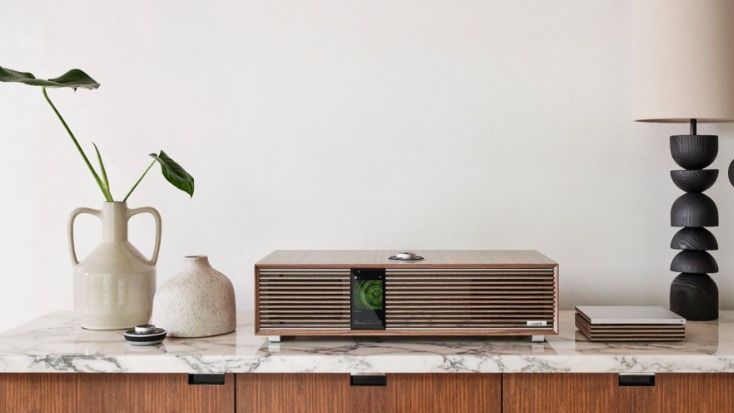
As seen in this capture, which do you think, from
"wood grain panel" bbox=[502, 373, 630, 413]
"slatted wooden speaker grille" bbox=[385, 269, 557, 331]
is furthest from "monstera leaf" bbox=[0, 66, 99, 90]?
"wood grain panel" bbox=[502, 373, 630, 413]

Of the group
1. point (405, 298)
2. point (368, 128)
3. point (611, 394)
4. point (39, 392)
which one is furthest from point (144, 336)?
point (611, 394)

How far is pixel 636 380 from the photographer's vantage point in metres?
1.38

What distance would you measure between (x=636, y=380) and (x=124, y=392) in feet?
3.09

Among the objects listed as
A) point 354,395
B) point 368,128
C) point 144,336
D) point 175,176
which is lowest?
point 354,395

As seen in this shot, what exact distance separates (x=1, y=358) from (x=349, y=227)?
2.74 feet

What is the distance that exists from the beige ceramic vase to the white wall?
0.91ft

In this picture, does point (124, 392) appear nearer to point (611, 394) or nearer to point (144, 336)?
point (144, 336)

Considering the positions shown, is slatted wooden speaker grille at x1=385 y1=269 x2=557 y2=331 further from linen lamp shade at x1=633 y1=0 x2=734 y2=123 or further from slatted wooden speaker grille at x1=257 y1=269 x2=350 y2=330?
linen lamp shade at x1=633 y1=0 x2=734 y2=123

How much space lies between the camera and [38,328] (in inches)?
62.2

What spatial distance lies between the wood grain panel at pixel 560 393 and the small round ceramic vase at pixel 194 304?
0.58 metres

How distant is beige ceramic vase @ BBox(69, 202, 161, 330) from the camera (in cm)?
154

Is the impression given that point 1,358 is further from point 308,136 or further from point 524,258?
point 524,258

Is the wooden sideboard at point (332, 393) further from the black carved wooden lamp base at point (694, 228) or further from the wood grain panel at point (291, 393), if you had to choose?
the black carved wooden lamp base at point (694, 228)

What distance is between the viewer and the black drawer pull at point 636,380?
136 cm
